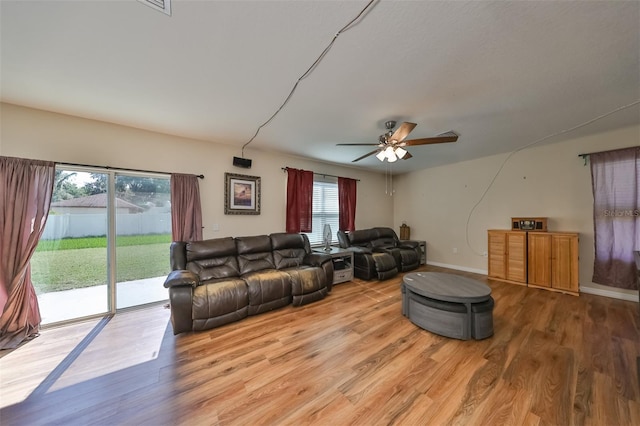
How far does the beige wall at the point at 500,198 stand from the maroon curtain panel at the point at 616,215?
0.47 feet

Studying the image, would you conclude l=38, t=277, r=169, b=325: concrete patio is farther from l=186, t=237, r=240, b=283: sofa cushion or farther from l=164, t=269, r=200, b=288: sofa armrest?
l=164, t=269, r=200, b=288: sofa armrest

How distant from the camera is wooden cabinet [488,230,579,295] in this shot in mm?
3473

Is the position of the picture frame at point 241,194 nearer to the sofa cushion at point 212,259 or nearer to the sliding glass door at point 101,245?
the sofa cushion at point 212,259

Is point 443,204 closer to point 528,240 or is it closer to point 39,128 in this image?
point 528,240

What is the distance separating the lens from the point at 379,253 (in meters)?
4.53

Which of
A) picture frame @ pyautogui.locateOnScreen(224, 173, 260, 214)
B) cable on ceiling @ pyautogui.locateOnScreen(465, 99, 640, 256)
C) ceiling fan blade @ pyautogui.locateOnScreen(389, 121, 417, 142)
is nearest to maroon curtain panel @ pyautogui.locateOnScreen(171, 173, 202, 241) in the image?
picture frame @ pyautogui.locateOnScreen(224, 173, 260, 214)

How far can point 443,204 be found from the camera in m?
5.36

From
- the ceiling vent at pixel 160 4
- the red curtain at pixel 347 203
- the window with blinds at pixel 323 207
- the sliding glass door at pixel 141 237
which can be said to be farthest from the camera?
the red curtain at pixel 347 203

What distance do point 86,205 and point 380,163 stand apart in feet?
16.4

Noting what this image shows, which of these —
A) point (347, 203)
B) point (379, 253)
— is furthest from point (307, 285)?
point (347, 203)

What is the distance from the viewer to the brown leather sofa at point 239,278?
2.43m

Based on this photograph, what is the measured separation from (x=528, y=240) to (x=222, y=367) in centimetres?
496

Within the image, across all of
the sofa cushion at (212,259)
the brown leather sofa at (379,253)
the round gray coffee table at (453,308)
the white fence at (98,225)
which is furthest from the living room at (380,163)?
the white fence at (98,225)

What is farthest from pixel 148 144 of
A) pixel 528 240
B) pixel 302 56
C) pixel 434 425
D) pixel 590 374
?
pixel 528 240
